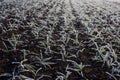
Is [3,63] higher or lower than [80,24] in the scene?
higher

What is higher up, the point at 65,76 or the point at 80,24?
the point at 65,76

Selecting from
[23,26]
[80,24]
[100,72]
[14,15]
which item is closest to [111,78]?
[100,72]

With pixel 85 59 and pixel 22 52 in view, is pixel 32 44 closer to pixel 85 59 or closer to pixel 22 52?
pixel 22 52

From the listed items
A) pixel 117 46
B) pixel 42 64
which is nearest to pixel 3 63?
pixel 42 64

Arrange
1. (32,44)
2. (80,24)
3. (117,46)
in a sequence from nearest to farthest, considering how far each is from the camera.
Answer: (32,44), (117,46), (80,24)

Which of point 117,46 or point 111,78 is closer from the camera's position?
point 111,78

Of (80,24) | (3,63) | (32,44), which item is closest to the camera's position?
(3,63)

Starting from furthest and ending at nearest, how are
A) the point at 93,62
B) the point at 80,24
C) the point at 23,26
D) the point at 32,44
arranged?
the point at 80,24 < the point at 23,26 < the point at 32,44 < the point at 93,62

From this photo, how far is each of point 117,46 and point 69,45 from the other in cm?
79

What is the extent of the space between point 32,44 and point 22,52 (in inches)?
18.7

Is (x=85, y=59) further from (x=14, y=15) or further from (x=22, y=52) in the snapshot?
(x=14, y=15)

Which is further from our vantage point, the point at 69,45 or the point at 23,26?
the point at 23,26

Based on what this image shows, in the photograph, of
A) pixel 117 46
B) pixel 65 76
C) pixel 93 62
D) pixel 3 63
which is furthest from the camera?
pixel 117 46

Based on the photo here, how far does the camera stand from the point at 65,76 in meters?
2.88
